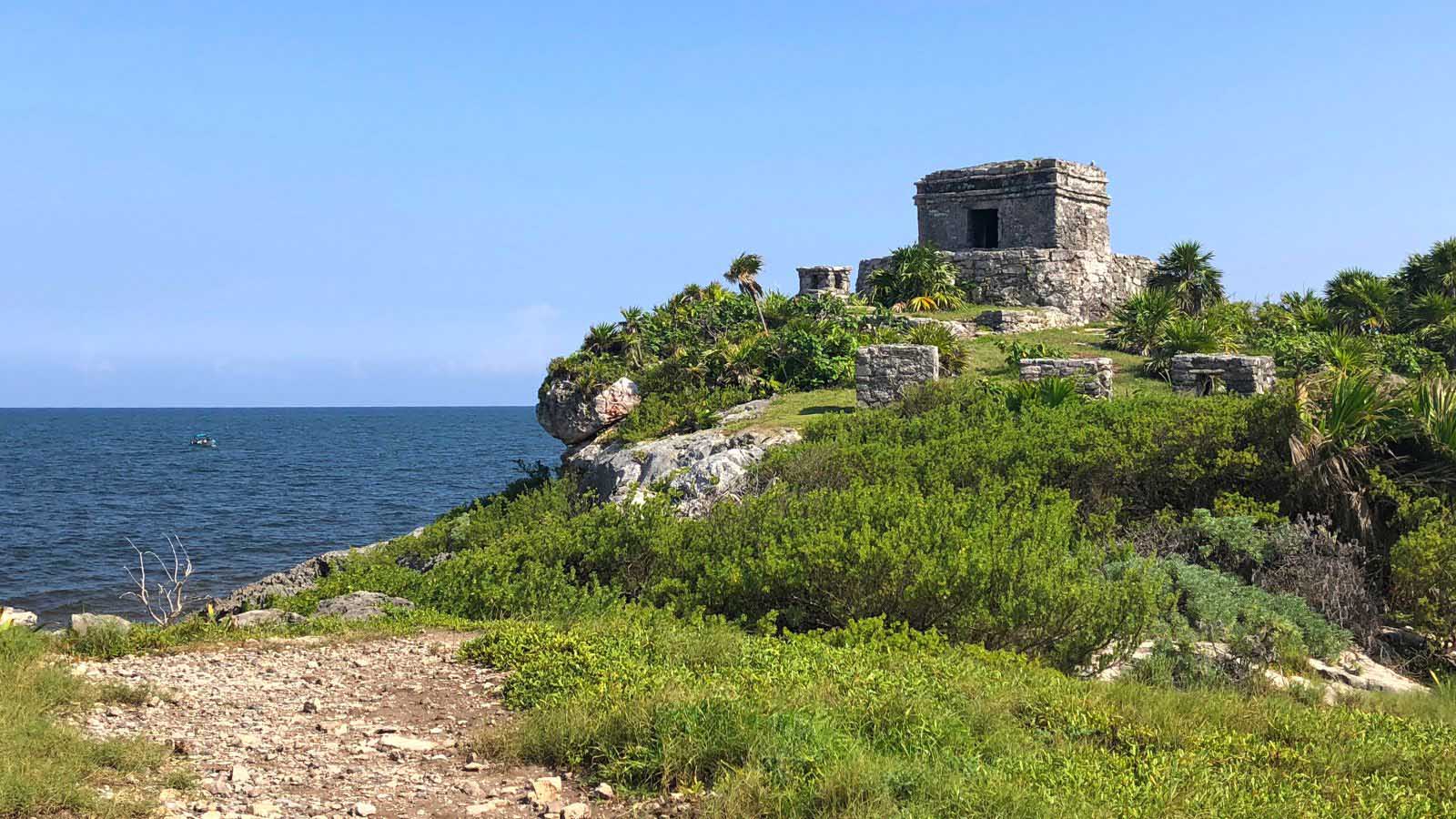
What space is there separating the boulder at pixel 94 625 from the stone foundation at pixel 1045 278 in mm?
23850

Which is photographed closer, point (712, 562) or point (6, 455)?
point (712, 562)

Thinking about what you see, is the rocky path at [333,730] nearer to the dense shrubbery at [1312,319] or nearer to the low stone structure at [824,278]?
A: the dense shrubbery at [1312,319]

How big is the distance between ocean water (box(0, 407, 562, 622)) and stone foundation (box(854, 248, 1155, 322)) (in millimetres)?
17620

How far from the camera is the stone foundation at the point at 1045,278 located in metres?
29.0

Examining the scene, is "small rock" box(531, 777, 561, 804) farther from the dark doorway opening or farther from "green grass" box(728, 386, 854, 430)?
the dark doorway opening

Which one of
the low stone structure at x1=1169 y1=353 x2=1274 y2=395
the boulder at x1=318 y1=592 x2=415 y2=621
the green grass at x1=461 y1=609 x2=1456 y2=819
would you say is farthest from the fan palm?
the boulder at x1=318 y1=592 x2=415 y2=621

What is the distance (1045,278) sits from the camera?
1143 inches

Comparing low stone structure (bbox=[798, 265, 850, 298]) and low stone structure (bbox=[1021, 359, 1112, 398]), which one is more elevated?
low stone structure (bbox=[798, 265, 850, 298])

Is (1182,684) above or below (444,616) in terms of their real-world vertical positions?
below

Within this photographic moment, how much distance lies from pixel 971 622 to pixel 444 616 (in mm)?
4264

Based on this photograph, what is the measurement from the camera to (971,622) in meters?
8.45

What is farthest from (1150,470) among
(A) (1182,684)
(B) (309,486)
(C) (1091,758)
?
(B) (309,486)

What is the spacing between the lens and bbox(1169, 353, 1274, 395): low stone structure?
56.9 feet

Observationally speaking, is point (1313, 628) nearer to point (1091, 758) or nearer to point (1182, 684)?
point (1182, 684)
